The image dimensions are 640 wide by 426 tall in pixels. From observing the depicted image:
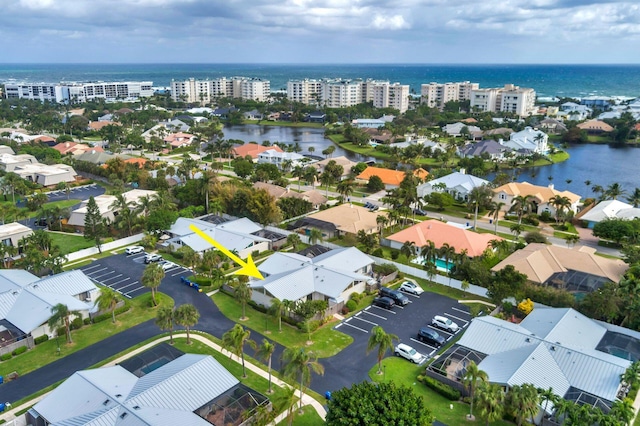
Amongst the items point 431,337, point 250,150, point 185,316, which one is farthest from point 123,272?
point 250,150

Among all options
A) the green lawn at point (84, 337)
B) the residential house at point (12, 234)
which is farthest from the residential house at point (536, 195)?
the residential house at point (12, 234)

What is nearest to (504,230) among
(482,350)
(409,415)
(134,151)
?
(482,350)

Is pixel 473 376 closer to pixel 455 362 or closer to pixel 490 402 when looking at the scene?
pixel 490 402

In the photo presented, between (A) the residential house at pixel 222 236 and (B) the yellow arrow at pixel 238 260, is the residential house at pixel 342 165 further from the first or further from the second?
(B) the yellow arrow at pixel 238 260

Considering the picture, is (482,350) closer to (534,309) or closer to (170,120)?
(534,309)

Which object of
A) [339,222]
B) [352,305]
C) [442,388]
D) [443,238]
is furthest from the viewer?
[339,222]

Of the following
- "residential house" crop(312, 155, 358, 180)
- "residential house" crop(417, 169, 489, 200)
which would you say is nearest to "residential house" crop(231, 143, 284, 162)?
"residential house" crop(312, 155, 358, 180)
